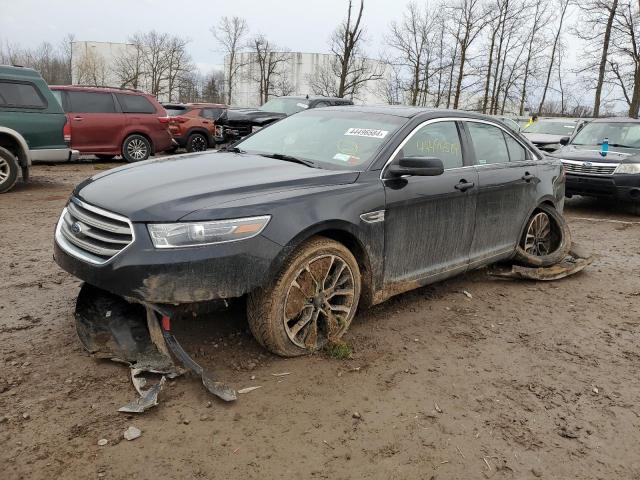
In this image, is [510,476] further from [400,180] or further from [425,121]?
[425,121]

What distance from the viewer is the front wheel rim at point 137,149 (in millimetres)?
12898

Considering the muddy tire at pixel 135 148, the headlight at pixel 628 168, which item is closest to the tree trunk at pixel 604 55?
the headlight at pixel 628 168

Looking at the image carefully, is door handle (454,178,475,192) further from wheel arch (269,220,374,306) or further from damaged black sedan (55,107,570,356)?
wheel arch (269,220,374,306)

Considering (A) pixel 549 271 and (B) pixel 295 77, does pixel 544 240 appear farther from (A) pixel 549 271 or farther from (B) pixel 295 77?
(B) pixel 295 77

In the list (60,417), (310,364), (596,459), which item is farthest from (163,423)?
(596,459)

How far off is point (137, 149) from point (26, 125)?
4.03m

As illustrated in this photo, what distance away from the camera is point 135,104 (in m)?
12.9

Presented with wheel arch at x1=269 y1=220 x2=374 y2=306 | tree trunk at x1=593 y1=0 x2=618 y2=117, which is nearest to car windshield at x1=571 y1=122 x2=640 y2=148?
wheel arch at x1=269 y1=220 x2=374 y2=306

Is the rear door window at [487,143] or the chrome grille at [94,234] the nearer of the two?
the chrome grille at [94,234]

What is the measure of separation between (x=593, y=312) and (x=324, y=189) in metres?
2.70

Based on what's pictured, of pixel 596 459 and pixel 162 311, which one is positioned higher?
pixel 162 311

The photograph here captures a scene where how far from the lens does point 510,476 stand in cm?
246

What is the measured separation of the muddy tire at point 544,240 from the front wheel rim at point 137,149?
402 inches

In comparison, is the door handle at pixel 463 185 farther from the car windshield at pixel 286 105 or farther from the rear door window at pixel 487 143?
the car windshield at pixel 286 105
